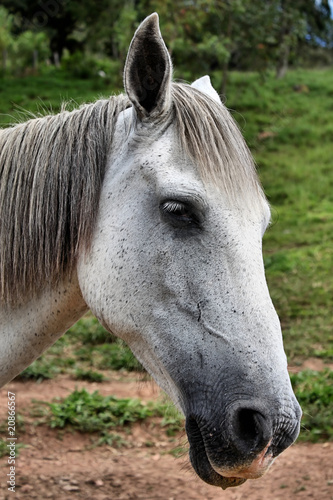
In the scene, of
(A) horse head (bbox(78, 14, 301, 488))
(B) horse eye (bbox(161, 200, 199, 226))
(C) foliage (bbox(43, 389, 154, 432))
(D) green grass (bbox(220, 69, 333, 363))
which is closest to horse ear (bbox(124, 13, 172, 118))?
(A) horse head (bbox(78, 14, 301, 488))

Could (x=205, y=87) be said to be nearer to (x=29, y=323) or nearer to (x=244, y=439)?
(x=29, y=323)

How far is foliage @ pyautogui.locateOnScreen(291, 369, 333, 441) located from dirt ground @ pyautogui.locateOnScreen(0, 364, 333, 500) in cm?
13

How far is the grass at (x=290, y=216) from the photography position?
5.34 metres

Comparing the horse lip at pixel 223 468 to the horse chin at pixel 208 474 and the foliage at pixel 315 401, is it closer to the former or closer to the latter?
the horse chin at pixel 208 474

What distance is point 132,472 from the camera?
3797mm

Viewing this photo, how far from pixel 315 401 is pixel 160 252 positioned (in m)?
3.19

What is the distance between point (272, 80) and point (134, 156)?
1841 centimetres

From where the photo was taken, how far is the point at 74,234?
2.13 metres

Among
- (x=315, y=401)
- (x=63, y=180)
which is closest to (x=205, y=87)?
(x=63, y=180)

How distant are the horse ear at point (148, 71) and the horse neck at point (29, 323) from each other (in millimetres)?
735

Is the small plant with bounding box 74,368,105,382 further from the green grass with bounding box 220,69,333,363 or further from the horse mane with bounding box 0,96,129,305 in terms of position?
the horse mane with bounding box 0,96,129,305

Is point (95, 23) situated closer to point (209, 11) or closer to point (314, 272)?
point (209, 11)

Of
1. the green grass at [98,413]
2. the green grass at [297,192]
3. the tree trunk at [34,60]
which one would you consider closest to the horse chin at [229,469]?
the green grass at [297,192]

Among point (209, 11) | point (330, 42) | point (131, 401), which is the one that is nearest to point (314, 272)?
point (131, 401)
